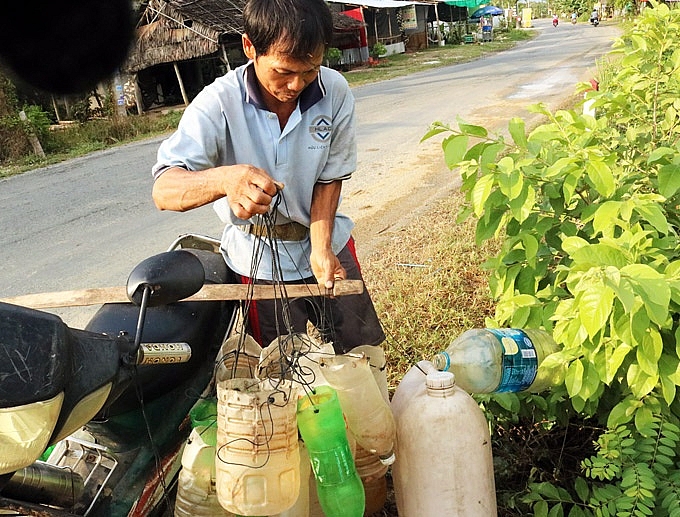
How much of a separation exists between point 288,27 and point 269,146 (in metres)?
0.44

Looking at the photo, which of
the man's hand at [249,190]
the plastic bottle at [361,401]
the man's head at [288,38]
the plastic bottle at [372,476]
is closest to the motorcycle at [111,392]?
the man's hand at [249,190]

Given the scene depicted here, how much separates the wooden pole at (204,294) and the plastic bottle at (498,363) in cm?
38

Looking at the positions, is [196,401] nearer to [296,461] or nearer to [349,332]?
[296,461]

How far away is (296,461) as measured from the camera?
1.70 meters

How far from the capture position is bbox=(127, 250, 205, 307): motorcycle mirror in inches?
61.4

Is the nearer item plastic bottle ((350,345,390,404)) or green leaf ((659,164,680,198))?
green leaf ((659,164,680,198))

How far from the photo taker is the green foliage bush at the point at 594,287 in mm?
1758

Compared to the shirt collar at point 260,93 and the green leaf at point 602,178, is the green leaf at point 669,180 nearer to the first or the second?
the green leaf at point 602,178

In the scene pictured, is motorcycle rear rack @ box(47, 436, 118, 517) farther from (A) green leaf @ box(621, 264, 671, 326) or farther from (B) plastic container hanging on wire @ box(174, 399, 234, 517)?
(A) green leaf @ box(621, 264, 671, 326)

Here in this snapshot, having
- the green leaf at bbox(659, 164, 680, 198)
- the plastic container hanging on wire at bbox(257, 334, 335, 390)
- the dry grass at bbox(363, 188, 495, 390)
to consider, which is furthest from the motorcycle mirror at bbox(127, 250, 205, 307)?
the dry grass at bbox(363, 188, 495, 390)

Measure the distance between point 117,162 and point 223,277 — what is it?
898 centimetres

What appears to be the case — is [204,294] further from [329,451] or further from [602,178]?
[602,178]

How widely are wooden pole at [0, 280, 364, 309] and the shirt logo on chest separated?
1.72 ft

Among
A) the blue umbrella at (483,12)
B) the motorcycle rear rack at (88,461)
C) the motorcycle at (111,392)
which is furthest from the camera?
the blue umbrella at (483,12)
